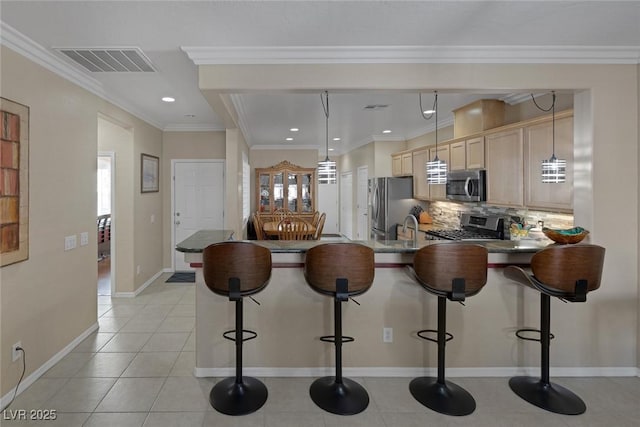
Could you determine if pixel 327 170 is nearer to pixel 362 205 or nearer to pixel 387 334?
pixel 387 334

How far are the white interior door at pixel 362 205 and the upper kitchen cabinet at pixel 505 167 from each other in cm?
399

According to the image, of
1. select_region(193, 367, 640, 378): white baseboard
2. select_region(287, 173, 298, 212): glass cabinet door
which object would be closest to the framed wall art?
select_region(193, 367, 640, 378): white baseboard

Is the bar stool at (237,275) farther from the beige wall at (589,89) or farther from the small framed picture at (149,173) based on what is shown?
the small framed picture at (149,173)

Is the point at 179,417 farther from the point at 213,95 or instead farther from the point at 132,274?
the point at 132,274

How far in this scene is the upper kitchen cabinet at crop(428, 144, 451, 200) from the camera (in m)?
4.67

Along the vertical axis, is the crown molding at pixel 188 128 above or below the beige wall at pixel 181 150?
above

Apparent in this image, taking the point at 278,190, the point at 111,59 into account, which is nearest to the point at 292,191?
the point at 278,190

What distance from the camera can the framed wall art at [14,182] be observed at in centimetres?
233

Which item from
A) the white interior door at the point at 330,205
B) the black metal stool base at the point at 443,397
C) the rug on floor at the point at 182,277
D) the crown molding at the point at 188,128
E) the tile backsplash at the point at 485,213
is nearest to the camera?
the black metal stool base at the point at 443,397

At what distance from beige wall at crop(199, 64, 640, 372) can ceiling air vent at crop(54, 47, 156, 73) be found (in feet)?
1.95

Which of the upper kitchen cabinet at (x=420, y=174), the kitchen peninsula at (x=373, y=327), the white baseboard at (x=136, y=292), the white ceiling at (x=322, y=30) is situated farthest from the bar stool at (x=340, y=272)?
the white baseboard at (x=136, y=292)

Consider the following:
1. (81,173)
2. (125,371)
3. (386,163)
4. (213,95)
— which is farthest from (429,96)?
(125,371)

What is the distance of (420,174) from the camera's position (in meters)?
5.51

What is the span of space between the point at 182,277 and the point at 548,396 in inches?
195
